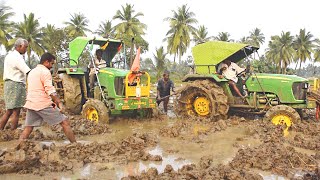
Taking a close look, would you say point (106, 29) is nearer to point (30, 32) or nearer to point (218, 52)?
point (30, 32)

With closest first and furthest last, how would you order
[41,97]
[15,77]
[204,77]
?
1. [41,97]
2. [15,77]
3. [204,77]

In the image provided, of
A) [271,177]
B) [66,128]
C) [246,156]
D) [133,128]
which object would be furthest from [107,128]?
[271,177]

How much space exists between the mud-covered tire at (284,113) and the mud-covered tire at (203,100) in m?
1.21

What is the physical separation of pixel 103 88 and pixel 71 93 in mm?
887

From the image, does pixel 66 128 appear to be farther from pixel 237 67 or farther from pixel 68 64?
pixel 237 67

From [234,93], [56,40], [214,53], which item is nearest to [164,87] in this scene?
[214,53]

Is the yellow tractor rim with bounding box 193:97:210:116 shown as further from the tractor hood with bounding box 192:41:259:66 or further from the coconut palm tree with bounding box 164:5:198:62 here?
the coconut palm tree with bounding box 164:5:198:62

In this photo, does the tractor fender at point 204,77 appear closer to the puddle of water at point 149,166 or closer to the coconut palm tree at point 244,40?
the puddle of water at point 149,166

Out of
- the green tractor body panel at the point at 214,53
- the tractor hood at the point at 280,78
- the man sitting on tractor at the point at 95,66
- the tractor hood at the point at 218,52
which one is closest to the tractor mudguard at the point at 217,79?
the green tractor body panel at the point at 214,53

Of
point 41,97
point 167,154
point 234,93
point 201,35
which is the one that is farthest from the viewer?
point 201,35

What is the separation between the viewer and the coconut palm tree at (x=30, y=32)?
32.9 metres

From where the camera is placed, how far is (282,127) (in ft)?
23.4

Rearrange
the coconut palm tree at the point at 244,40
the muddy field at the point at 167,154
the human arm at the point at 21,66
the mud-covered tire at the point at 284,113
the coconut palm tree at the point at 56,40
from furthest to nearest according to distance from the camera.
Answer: the coconut palm tree at the point at 244,40 → the coconut palm tree at the point at 56,40 → the mud-covered tire at the point at 284,113 → the human arm at the point at 21,66 → the muddy field at the point at 167,154

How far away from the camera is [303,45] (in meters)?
44.2
